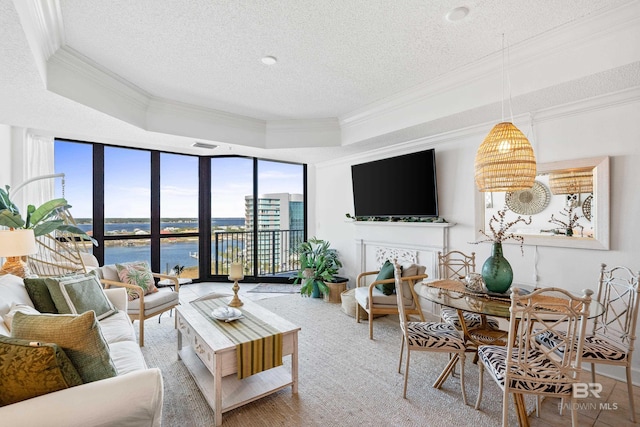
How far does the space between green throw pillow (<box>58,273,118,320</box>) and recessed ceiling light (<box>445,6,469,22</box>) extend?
3.44 metres

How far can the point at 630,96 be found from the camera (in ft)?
8.27

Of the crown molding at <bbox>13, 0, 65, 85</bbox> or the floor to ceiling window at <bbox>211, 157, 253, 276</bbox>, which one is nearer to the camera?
the crown molding at <bbox>13, 0, 65, 85</bbox>

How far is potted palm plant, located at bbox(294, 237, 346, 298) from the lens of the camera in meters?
4.86

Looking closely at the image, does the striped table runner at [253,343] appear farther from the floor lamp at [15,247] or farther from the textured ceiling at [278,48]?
the textured ceiling at [278,48]

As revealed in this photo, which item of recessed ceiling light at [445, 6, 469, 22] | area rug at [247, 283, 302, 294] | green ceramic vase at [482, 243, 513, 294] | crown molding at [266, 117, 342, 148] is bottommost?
area rug at [247, 283, 302, 294]

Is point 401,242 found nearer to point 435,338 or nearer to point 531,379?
point 435,338

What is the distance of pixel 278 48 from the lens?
2617 mm

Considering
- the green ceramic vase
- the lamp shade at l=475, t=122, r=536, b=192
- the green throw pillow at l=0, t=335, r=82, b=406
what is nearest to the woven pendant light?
the lamp shade at l=475, t=122, r=536, b=192

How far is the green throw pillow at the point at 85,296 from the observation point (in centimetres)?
231

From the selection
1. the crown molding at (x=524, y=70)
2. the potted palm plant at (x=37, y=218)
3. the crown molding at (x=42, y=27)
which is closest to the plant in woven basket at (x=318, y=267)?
the crown molding at (x=524, y=70)

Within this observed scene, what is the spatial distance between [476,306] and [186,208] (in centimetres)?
506

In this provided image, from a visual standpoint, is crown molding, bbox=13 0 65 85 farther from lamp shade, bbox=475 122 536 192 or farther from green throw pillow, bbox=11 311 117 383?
lamp shade, bbox=475 122 536 192

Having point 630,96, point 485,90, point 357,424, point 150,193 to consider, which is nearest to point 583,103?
point 630,96

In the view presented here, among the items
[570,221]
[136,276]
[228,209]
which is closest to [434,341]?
[570,221]
